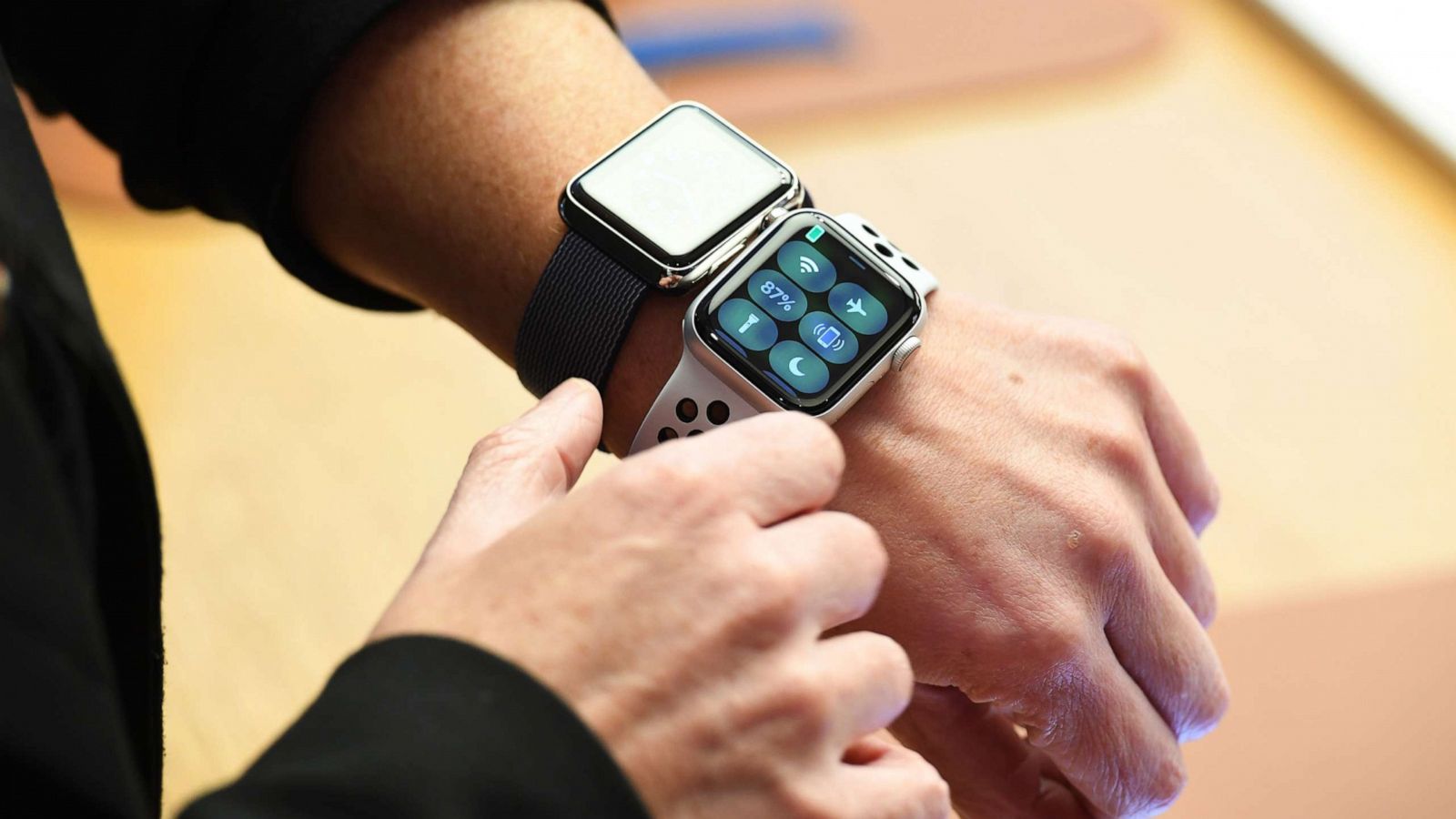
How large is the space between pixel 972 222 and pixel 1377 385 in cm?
34

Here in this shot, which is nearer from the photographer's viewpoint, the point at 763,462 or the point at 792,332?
the point at 763,462

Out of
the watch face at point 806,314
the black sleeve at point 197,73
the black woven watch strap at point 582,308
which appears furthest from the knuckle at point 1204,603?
the black sleeve at point 197,73

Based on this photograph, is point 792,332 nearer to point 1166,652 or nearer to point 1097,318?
point 1166,652

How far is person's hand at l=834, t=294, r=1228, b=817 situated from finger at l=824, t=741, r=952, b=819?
4.6 inches

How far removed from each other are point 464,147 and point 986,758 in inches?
16.3

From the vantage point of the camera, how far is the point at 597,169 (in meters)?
0.63

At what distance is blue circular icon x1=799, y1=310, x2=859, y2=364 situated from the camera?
598 millimetres

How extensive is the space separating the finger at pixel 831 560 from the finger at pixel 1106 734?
171 millimetres

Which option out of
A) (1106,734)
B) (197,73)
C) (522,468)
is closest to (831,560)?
(522,468)

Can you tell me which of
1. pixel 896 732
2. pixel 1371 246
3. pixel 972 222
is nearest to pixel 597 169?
pixel 896 732

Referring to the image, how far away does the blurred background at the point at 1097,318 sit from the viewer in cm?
81

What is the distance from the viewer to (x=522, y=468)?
491mm

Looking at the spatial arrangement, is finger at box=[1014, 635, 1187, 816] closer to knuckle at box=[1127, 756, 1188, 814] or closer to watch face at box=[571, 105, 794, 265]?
knuckle at box=[1127, 756, 1188, 814]

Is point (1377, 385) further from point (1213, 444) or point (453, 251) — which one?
point (453, 251)
